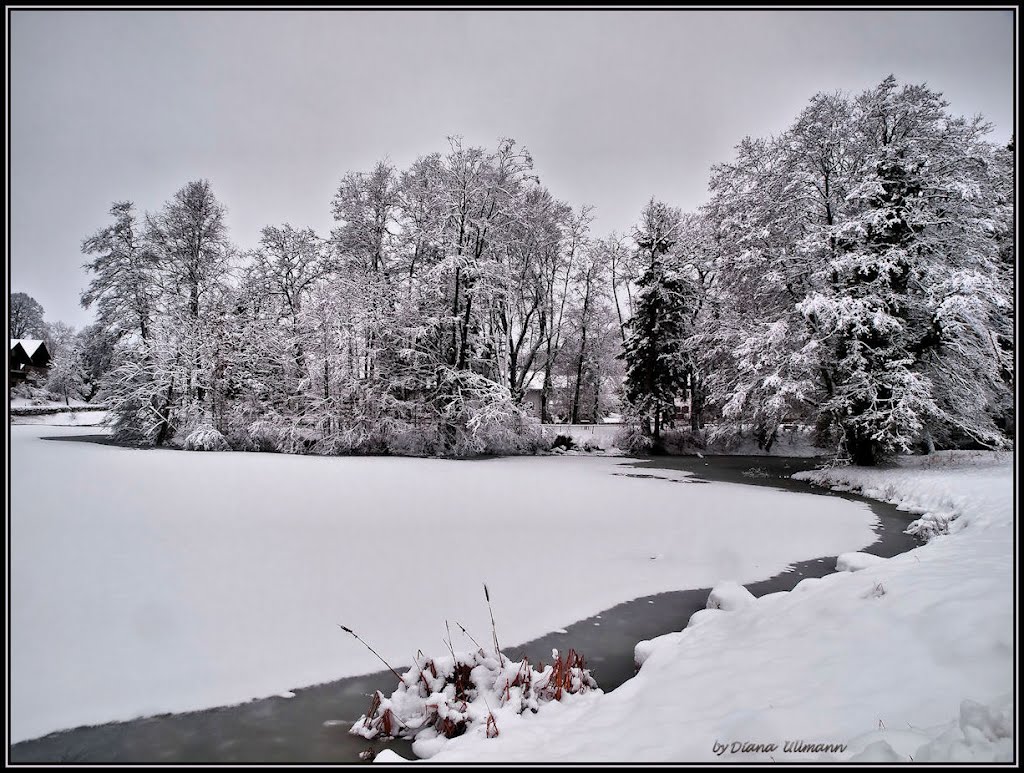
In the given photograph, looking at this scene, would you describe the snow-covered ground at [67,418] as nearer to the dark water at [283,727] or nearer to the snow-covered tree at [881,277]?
the dark water at [283,727]

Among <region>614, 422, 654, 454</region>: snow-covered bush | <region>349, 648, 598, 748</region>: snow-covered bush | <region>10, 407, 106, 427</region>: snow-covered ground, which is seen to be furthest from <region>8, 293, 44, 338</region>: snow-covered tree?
<region>349, 648, 598, 748</region>: snow-covered bush

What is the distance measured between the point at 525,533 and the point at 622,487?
19.1 feet

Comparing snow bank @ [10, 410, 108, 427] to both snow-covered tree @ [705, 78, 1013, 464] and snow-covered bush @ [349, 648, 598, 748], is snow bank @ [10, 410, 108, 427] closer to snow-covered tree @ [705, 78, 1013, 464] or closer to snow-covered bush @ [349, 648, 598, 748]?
snow-covered bush @ [349, 648, 598, 748]

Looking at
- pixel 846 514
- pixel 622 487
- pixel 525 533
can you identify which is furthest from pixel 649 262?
pixel 525 533

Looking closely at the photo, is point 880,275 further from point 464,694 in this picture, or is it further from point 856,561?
point 464,694

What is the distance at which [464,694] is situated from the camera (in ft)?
10.8

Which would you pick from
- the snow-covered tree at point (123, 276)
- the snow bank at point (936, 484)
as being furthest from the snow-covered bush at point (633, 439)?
the snow-covered tree at point (123, 276)

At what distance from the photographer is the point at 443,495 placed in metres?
10.7

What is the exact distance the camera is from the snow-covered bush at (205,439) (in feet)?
62.7

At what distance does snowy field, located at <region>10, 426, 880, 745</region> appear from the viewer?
3322 millimetres

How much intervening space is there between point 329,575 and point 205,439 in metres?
17.1

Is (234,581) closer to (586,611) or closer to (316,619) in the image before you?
(316,619)

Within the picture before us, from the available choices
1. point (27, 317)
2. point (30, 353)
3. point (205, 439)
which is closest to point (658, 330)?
point (205, 439)

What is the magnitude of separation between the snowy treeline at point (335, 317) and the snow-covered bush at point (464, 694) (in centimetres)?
1590
